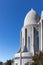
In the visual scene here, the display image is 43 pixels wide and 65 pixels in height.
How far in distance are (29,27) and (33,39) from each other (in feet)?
12.1

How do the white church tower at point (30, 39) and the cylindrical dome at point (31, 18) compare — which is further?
the cylindrical dome at point (31, 18)

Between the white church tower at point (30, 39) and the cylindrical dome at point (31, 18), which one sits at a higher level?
the cylindrical dome at point (31, 18)

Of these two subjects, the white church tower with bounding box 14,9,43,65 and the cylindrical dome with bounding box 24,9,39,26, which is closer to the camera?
the white church tower with bounding box 14,9,43,65

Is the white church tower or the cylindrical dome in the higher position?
the cylindrical dome

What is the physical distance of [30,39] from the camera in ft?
172

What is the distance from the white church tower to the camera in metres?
48.7

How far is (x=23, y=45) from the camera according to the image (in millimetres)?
54906

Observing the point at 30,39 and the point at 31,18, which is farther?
the point at 31,18

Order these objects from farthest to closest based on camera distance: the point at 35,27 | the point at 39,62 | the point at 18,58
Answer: the point at 35,27 → the point at 18,58 → the point at 39,62

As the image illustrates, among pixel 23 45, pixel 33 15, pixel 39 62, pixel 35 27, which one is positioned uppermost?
pixel 33 15

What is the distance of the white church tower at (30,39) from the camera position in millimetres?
48656

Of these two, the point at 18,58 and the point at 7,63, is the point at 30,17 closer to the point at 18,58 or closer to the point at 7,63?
the point at 18,58

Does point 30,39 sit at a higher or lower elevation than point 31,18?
lower

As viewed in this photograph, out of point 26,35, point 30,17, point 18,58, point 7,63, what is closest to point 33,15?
point 30,17
